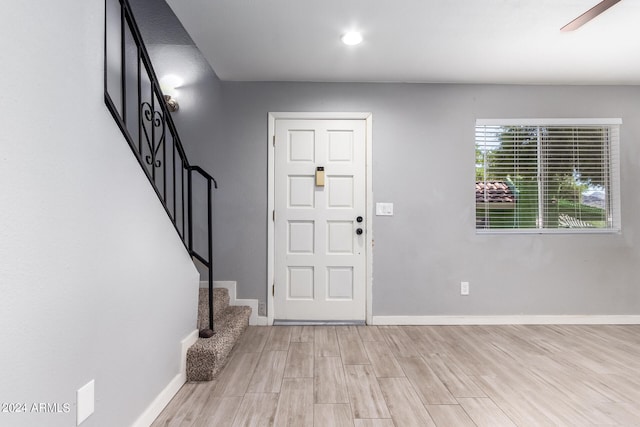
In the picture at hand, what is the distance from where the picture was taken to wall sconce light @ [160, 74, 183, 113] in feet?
10.4

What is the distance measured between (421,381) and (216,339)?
4.52ft

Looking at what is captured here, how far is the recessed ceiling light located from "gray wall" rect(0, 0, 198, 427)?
5.22 feet

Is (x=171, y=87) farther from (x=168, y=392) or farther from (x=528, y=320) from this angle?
(x=528, y=320)

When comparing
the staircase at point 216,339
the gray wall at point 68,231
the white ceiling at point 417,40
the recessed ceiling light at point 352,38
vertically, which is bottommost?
the staircase at point 216,339

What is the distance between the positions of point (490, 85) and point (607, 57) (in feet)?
2.90

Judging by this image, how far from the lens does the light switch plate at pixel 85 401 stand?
118 cm

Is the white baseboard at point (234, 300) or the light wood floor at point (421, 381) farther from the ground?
the white baseboard at point (234, 300)

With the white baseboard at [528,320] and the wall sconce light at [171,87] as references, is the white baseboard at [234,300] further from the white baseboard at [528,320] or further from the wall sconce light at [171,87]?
the wall sconce light at [171,87]

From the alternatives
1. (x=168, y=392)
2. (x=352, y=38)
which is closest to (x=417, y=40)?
(x=352, y=38)

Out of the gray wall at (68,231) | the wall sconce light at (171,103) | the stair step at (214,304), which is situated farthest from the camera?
the wall sconce light at (171,103)

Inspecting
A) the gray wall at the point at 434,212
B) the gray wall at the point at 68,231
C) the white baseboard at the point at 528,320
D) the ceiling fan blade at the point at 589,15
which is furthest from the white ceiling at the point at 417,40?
the white baseboard at the point at 528,320

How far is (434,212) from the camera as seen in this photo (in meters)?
3.31

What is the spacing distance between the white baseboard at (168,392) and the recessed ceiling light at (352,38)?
233cm

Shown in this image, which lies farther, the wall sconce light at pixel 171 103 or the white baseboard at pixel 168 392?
the wall sconce light at pixel 171 103
